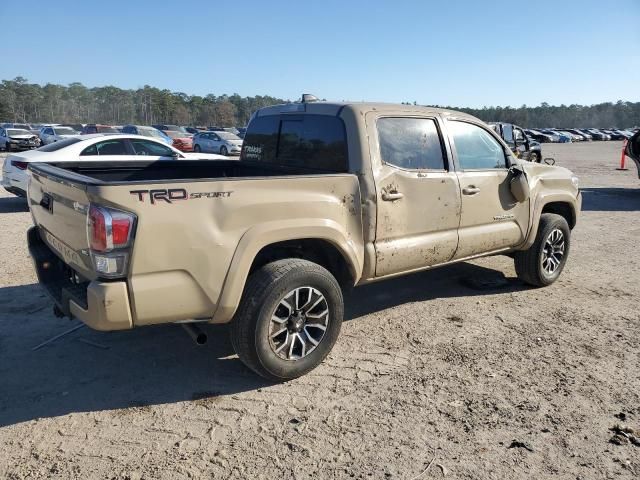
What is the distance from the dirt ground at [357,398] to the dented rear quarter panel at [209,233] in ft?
2.23

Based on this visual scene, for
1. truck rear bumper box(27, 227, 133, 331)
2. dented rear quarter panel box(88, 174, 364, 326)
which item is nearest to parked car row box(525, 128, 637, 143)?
dented rear quarter panel box(88, 174, 364, 326)

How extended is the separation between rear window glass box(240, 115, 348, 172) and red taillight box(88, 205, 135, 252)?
1.80m

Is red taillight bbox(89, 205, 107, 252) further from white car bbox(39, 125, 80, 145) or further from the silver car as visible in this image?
white car bbox(39, 125, 80, 145)

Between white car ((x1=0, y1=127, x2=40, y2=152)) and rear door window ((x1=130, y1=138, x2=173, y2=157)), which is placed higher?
rear door window ((x1=130, y1=138, x2=173, y2=157))

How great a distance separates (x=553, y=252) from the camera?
233 inches

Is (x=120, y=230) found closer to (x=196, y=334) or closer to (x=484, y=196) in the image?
(x=196, y=334)

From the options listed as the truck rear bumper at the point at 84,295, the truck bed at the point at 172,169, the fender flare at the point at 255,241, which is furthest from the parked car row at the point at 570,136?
the truck rear bumper at the point at 84,295

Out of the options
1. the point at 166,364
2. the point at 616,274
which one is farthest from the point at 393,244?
the point at 616,274

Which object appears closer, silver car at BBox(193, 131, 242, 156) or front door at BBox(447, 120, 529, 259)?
front door at BBox(447, 120, 529, 259)

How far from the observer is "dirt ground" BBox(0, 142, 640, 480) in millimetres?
2766

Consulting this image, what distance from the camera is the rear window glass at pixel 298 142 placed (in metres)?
4.14

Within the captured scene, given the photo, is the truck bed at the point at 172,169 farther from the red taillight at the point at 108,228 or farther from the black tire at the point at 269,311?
the red taillight at the point at 108,228

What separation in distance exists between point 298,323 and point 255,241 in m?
0.73

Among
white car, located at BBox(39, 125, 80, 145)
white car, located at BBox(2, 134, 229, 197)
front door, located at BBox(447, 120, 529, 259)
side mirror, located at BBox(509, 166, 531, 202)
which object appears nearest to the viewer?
front door, located at BBox(447, 120, 529, 259)
